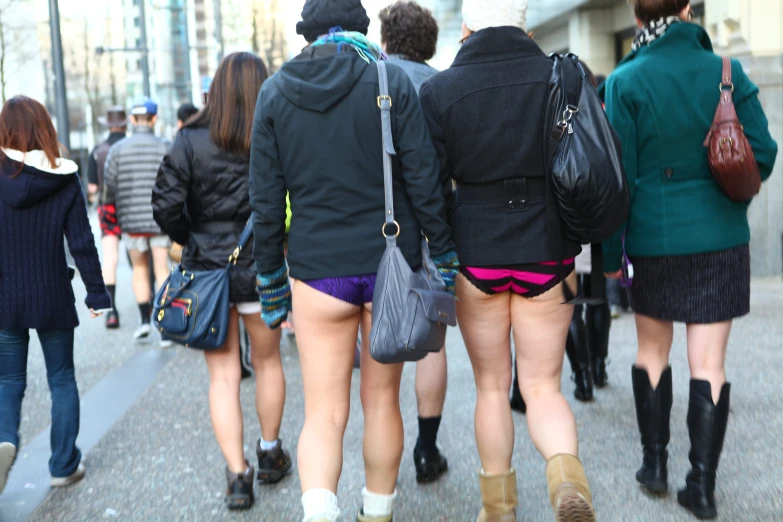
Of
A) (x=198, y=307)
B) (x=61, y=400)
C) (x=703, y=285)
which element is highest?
(x=703, y=285)

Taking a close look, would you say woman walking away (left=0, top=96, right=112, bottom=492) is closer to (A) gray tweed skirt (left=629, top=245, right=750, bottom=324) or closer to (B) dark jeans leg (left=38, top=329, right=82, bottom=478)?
(B) dark jeans leg (left=38, top=329, right=82, bottom=478)

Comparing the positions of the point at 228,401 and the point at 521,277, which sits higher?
the point at 521,277

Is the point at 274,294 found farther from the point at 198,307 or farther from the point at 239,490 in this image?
the point at 239,490

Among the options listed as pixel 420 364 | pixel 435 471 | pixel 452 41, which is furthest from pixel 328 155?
pixel 452 41

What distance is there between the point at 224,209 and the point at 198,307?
1.52 ft

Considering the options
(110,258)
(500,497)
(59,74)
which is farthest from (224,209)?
(59,74)

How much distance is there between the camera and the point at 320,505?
3.43 m

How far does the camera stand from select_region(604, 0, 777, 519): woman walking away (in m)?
3.96

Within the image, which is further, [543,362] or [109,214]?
[109,214]

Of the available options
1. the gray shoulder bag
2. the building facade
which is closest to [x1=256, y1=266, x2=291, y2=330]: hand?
the gray shoulder bag

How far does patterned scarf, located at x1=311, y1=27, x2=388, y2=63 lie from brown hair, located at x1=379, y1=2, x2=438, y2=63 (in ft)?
4.78

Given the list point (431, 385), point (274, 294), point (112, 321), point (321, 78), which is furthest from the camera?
point (112, 321)

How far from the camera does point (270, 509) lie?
4438 millimetres

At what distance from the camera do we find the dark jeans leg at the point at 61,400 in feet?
15.9
